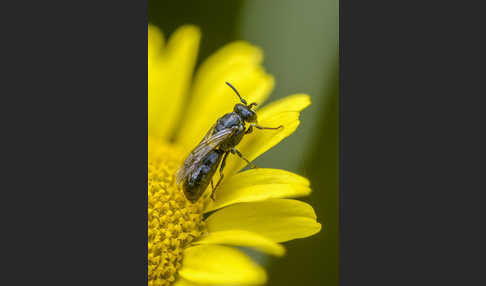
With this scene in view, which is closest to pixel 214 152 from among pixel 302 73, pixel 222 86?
pixel 222 86

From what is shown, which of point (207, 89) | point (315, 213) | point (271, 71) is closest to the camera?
point (315, 213)

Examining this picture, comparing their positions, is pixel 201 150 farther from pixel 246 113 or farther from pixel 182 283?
pixel 182 283

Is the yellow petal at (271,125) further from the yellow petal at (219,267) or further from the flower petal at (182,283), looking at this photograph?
the flower petal at (182,283)

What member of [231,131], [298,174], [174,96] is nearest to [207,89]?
[174,96]

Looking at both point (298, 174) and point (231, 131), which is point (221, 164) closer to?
point (231, 131)

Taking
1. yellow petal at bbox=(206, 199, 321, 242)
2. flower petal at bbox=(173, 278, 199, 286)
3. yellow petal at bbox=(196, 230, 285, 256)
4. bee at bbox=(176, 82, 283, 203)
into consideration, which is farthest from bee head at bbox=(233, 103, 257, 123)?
flower petal at bbox=(173, 278, 199, 286)
